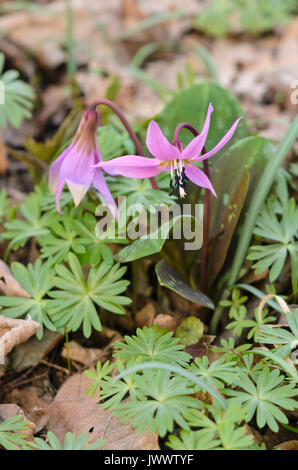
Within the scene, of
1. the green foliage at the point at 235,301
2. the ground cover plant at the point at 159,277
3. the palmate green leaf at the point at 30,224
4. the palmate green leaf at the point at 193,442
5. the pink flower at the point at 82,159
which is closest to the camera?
the palmate green leaf at the point at 193,442

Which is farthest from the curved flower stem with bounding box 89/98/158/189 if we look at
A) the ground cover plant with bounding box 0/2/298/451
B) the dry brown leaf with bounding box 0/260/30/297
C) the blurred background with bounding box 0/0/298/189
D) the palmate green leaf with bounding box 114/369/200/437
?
the blurred background with bounding box 0/0/298/189

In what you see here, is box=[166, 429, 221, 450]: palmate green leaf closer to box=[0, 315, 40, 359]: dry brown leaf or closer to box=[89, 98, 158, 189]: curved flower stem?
box=[0, 315, 40, 359]: dry brown leaf

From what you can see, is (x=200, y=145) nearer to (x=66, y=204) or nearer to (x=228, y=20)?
(x=66, y=204)

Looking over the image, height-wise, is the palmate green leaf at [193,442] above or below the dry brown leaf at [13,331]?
below

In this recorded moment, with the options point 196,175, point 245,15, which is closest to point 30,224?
point 196,175

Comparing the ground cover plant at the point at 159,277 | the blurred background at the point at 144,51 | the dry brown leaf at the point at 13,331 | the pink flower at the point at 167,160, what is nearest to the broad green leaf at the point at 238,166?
the ground cover plant at the point at 159,277

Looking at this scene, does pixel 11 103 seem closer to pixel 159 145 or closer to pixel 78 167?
pixel 78 167

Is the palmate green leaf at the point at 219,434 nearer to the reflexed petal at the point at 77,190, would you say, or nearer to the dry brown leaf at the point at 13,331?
the dry brown leaf at the point at 13,331
